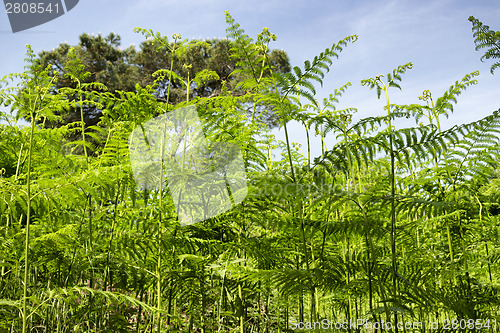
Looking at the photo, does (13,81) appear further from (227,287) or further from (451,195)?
(451,195)

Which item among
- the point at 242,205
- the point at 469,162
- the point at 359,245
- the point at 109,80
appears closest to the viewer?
the point at 242,205

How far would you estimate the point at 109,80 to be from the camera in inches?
434

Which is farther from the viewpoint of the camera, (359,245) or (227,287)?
(359,245)

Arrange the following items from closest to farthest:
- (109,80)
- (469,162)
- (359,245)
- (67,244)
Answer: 1. (67,244)
2. (469,162)
3. (359,245)
4. (109,80)

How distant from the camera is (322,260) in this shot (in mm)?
1729

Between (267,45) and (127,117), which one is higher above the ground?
(267,45)

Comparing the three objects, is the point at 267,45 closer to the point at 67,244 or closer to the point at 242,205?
the point at 242,205

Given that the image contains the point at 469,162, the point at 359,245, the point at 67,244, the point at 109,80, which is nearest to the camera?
the point at 67,244

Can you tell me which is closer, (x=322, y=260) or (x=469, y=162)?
(x=322, y=260)

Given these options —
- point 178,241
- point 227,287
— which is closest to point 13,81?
point 178,241

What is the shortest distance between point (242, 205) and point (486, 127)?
4.36ft

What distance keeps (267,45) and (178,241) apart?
1.09 metres

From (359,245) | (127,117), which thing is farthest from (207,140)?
(359,245)

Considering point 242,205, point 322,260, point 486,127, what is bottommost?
point 322,260
